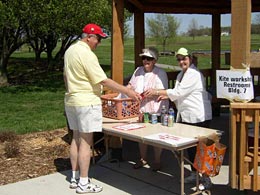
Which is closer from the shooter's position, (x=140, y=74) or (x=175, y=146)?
(x=175, y=146)

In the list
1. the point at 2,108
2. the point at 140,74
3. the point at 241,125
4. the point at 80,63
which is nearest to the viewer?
the point at 241,125

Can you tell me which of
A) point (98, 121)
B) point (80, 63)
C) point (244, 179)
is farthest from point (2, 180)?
point (244, 179)

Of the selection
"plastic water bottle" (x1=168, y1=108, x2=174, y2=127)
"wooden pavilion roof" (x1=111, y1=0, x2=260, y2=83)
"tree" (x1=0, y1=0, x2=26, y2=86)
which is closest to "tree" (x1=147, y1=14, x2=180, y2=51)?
"tree" (x1=0, y1=0, x2=26, y2=86)

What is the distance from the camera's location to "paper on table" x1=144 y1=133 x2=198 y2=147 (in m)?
4.19

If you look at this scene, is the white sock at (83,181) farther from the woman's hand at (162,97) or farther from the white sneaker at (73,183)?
the woman's hand at (162,97)

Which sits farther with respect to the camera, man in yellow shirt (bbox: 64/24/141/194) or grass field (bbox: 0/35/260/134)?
grass field (bbox: 0/35/260/134)

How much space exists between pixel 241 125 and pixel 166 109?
1.35 metres

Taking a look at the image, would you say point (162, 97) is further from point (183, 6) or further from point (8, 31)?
point (8, 31)

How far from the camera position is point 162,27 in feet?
184

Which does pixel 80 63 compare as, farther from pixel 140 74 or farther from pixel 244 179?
pixel 244 179

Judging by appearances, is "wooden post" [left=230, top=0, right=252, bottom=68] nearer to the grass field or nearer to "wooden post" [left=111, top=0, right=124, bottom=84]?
"wooden post" [left=111, top=0, right=124, bottom=84]

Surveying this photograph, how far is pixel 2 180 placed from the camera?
18.0ft

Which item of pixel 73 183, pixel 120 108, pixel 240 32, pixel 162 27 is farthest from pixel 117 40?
pixel 162 27

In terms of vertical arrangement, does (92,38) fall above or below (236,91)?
above
